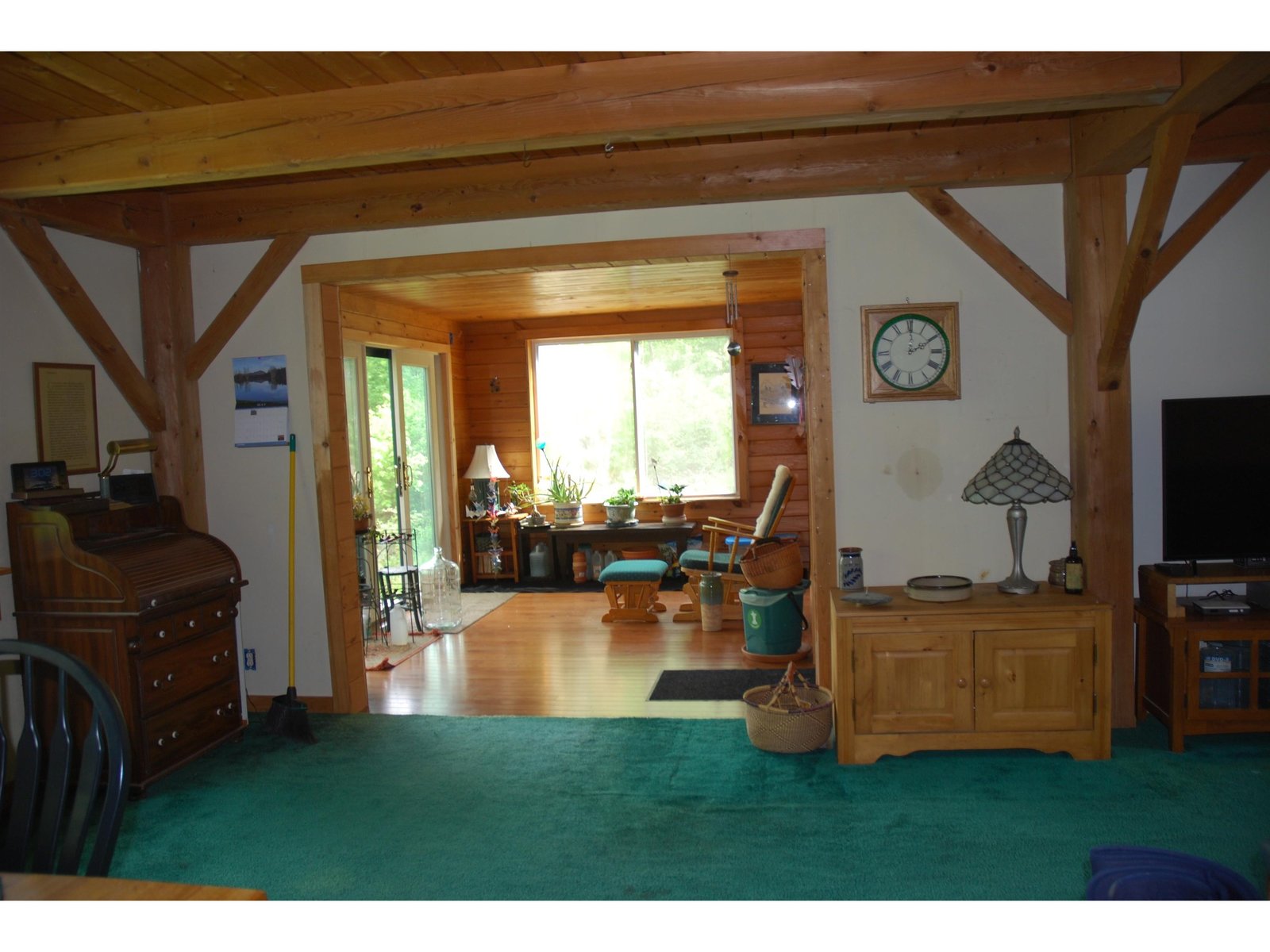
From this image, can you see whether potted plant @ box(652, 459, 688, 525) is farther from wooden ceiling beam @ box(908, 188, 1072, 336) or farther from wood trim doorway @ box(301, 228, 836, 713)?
wooden ceiling beam @ box(908, 188, 1072, 336)

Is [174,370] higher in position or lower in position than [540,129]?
lower

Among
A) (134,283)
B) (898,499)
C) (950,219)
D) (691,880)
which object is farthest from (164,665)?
(950,219)

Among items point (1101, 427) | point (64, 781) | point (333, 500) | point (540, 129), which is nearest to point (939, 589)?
point (1101, 427)

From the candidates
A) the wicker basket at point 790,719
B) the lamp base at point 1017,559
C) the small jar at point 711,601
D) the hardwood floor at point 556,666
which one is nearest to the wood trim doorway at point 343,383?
the wicker basket at point 790,719

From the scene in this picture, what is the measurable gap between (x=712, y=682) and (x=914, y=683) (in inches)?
63.4

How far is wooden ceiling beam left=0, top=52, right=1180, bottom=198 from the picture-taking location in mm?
2896

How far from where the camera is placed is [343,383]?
4922 mm

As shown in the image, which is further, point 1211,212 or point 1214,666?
point 1211,212

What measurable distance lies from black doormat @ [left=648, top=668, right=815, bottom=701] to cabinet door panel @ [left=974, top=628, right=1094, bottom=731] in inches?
51.4

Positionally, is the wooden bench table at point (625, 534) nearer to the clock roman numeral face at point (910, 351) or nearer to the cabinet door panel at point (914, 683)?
the clock roman numeral face at point (910, 351)

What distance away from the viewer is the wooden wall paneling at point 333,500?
476cm

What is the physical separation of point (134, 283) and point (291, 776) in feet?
8.60

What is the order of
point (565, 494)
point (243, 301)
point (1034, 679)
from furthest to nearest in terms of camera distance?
point (565, 494) → point (243, 301) → point (1034, 679)

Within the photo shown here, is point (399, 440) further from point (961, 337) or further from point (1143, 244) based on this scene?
point (1143, 244)
